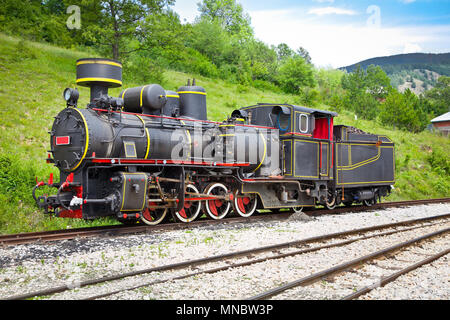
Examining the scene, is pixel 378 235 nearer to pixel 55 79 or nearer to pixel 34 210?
pixel 34 210

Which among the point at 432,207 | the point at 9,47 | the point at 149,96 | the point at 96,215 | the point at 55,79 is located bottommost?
the point at 432,207

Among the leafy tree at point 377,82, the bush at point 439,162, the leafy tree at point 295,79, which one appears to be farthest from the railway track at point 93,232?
the leafy tree at point 377,82

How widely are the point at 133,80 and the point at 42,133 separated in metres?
10.1

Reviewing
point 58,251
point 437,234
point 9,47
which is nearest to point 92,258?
point 58,251

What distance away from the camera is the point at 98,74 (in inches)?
356

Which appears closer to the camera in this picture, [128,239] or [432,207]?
[128,239]

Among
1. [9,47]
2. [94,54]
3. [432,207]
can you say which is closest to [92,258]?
[432,207]

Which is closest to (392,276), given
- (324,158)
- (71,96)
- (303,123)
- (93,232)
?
(93,232)

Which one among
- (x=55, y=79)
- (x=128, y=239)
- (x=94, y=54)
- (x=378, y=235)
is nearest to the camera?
(x=128, y=239)

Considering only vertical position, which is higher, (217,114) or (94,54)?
(94,54)

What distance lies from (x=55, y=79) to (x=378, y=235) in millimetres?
17688

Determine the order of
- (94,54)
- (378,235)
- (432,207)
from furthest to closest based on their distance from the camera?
(94,54), (432,207), (378,235)

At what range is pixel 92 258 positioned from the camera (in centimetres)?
670

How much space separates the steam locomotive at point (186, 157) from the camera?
864cm
